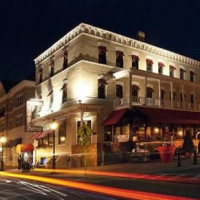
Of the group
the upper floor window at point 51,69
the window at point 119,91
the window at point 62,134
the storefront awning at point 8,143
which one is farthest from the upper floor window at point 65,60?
the storefront awning at point 8,143

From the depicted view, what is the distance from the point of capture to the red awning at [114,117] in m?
32.4

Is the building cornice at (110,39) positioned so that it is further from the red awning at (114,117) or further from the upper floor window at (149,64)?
the red awning at (114,117)

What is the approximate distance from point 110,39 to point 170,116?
9146mm

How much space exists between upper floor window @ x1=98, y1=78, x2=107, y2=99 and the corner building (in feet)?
0.30

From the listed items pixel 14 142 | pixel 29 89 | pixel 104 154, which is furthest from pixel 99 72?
pixel 14 142

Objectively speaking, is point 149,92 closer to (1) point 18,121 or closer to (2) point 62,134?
(2) point 62,134

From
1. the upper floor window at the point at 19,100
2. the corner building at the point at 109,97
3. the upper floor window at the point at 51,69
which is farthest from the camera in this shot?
the upper floor window at the point at 19,100

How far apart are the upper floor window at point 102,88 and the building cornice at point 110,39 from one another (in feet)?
13.7

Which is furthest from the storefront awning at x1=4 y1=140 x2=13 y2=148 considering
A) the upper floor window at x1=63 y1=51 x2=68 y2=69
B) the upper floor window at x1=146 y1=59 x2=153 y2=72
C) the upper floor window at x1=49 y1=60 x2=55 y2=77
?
the upper floor window at x1=146 y1=59 x2=153 y2=72

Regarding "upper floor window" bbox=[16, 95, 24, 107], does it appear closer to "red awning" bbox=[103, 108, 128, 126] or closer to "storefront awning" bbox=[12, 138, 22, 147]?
"storefront awning" bbox=[12, 138, 22, 147]

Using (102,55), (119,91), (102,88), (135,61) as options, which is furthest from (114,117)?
(135,61)

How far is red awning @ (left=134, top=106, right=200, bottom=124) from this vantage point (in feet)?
109

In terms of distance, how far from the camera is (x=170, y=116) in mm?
34906

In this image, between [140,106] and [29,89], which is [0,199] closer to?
[140,106]
